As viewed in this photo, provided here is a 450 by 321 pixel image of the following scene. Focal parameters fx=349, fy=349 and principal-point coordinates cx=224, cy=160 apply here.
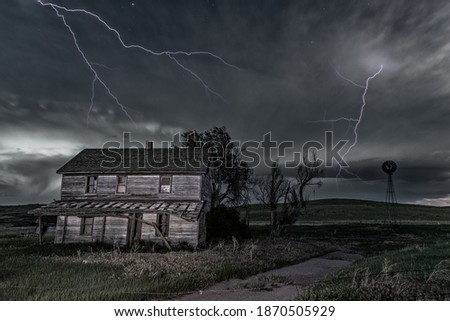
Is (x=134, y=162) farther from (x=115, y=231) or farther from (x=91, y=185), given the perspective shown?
(x=115, y=231)

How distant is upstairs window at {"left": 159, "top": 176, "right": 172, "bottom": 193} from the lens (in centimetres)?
2645

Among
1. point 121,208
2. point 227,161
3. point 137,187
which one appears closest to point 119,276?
point 121,208

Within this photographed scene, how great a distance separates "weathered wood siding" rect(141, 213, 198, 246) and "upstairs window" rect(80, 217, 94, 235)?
4.15 metres

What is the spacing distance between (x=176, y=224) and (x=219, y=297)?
15631mm

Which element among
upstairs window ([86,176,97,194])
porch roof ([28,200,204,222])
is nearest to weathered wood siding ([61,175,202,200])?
upstairs window ([86,176,97,194])

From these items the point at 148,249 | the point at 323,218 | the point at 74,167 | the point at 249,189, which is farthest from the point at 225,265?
the point at 323,218

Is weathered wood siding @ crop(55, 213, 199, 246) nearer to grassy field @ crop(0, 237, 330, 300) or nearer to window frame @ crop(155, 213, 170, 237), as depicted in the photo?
→ window frame @ crop(155, 213, 170, 237)

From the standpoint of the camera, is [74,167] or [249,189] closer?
[74,167]

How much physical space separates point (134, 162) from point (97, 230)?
5888 mm

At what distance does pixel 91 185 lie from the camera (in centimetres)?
2762

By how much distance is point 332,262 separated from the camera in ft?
61.9

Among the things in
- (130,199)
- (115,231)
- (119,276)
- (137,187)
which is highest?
(137,187)
